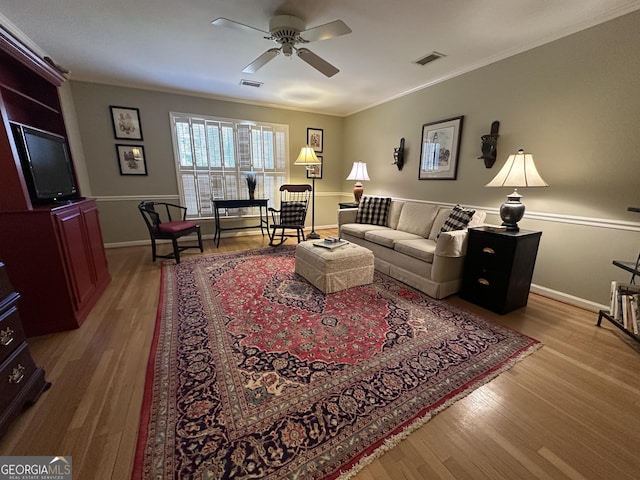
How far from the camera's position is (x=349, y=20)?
2211mm

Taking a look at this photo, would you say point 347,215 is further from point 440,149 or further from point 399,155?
point 440,149

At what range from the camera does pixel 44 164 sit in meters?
2.09

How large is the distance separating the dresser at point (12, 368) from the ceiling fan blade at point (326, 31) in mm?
2369

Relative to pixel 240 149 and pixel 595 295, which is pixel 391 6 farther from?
pixel 240 149

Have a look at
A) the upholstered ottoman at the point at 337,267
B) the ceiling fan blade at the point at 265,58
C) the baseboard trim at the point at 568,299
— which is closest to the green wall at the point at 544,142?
the baseboard trim at the point at 568,299

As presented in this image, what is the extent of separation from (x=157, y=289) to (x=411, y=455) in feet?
8.76

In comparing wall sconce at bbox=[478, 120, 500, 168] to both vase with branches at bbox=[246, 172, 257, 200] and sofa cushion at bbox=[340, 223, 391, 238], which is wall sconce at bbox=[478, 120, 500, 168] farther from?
vase with branches at bbox=[246, 172, 257, 200]

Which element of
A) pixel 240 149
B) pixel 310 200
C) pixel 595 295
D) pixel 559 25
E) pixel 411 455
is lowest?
pixel 411 455

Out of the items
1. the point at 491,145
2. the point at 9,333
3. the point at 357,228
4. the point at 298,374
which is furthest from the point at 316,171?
the point at 9,333

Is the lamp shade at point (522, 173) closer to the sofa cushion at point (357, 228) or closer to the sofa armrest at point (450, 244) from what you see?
the sofa armrest at point (450, 244)

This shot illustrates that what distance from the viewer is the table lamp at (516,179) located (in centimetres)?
222

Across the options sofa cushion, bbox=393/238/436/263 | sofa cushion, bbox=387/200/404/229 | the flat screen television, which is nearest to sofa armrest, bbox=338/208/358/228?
sofa cushion, bbox=387/200/404/229

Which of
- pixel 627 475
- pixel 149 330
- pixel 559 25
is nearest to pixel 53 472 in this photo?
pixel 149 330

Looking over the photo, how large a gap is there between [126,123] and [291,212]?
2847 millimetres
